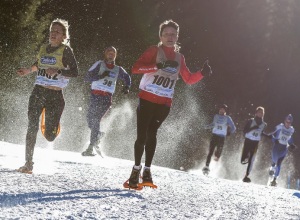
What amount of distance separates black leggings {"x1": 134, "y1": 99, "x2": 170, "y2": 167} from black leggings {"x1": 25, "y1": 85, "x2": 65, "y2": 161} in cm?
102

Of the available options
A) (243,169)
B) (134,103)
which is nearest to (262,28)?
(243,169)

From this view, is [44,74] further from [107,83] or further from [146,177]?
[107,83]

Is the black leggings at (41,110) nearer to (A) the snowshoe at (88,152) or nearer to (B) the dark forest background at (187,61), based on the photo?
(A) the snowshoe at (88,152)

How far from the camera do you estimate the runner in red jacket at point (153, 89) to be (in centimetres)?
555

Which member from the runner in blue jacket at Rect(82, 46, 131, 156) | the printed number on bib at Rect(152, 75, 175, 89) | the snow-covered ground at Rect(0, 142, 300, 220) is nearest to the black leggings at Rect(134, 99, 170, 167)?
the printed number on bib at Rect(152, 75, 175, 89)

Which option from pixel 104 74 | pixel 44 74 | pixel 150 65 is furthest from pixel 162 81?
pixel 104 74

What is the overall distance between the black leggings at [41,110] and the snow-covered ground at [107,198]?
0.38 metres

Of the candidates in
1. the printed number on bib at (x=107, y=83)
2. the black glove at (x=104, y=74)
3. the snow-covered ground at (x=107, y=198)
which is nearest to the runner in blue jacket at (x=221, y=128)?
the printed number on bib at (x=107, y=83)

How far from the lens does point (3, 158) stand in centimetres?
652

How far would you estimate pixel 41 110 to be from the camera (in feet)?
19.1

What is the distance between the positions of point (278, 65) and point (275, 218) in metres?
52.8

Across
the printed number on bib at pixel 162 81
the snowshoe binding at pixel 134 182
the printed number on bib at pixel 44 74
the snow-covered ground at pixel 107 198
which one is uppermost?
the printed number on bib at pixel 162 81

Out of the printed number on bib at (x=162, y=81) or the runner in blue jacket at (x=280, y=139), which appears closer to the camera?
the printed number on bib at (x=162, y=81)

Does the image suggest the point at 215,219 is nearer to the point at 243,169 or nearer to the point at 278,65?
the point at 243,169
